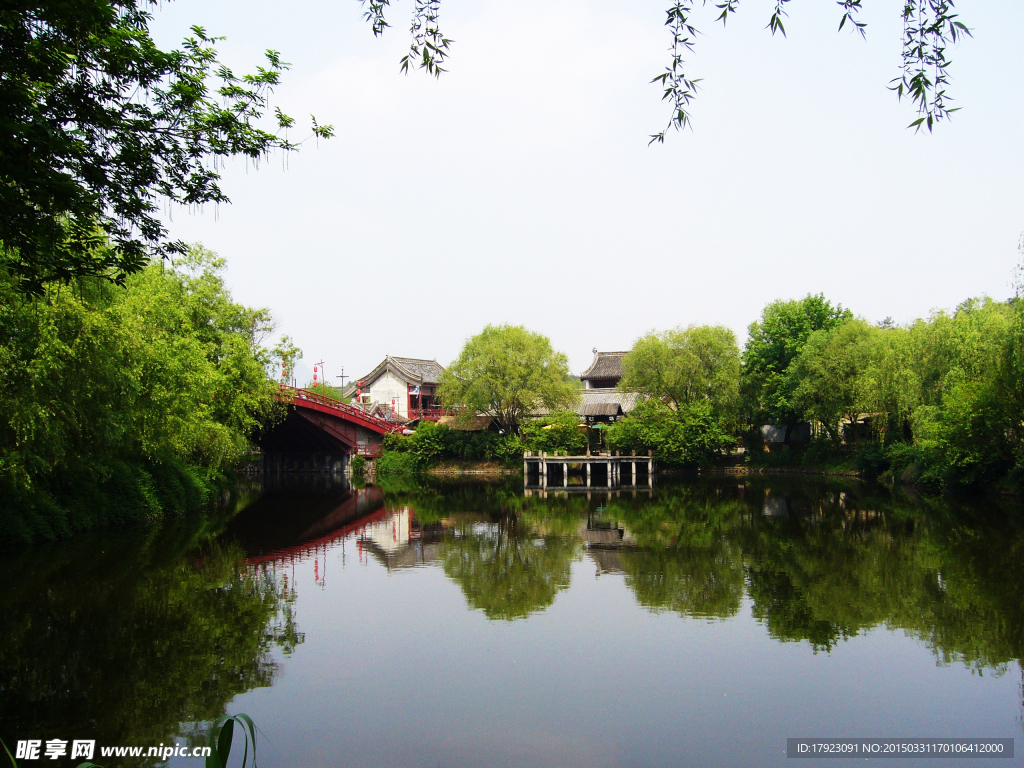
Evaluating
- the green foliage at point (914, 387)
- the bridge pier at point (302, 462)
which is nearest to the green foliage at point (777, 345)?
the green foliage at point (914, 387)

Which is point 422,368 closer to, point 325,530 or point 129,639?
point 325,530

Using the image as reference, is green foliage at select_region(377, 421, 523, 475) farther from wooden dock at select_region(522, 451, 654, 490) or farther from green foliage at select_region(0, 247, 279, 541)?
Answer: green foliage at select_region(0, 247, 279, 541)

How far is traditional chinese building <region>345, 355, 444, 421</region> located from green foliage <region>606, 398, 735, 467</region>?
14.7 metres

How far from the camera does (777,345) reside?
36594 millimetres

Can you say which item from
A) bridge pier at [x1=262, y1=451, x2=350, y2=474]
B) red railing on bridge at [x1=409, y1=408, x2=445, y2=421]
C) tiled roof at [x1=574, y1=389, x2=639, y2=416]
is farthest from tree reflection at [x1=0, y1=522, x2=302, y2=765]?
red railing on bridge at [x1=409, y1=408, x2=445, y2=421]

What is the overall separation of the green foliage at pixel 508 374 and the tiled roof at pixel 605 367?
299 inches

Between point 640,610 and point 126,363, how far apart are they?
407 inches

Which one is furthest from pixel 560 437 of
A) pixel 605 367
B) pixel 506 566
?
pixel 506 566

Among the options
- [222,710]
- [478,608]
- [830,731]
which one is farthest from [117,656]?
[830,731]

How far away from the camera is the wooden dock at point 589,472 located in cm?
3272

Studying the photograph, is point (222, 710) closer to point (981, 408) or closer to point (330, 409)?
point (981, 408)

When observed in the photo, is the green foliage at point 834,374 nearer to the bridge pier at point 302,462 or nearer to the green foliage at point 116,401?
the green foliage at point 116,401

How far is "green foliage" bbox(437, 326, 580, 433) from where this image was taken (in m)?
35.7

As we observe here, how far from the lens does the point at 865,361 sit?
30.2 m
